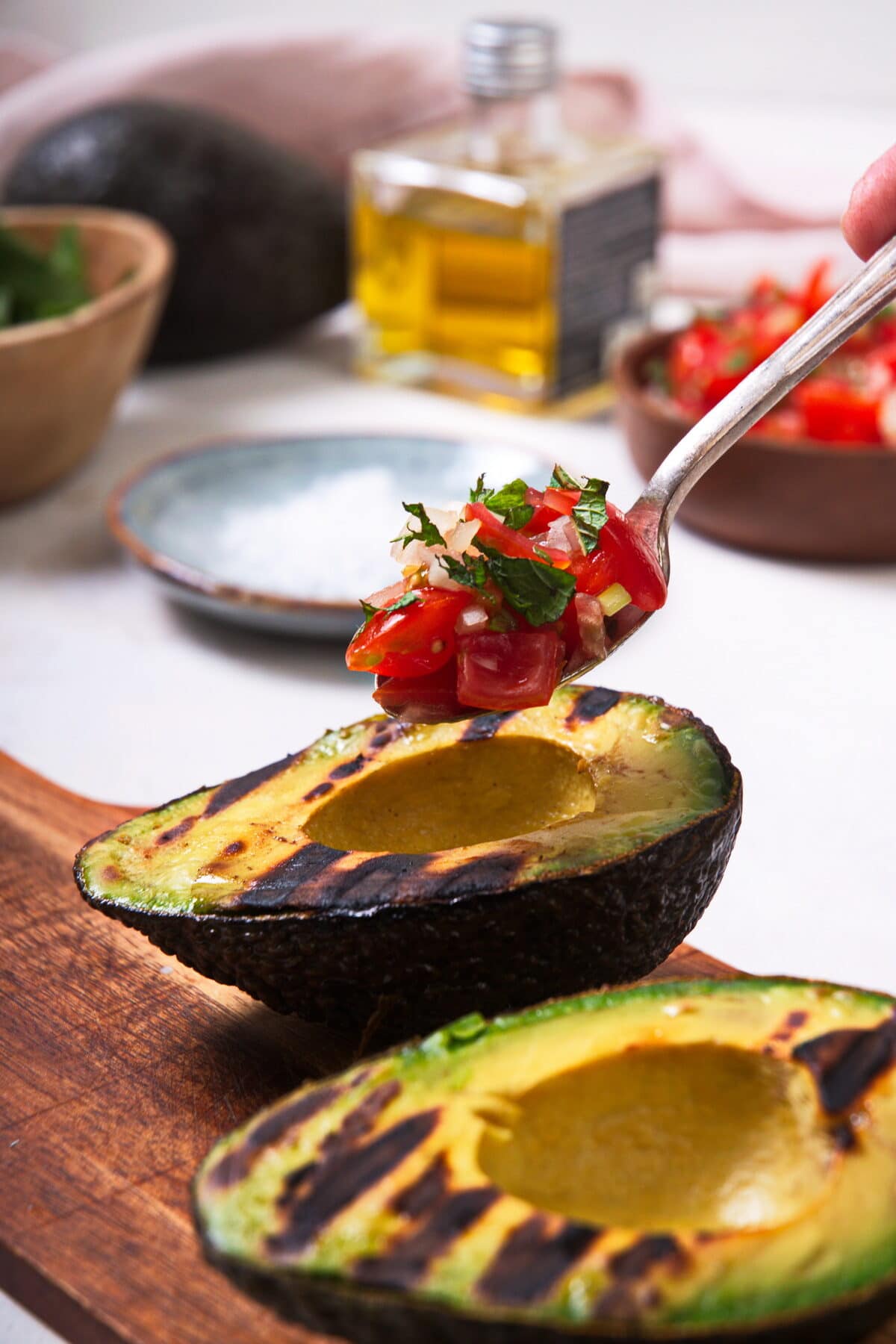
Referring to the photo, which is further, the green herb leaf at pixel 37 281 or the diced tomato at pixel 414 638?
the green herb leaf at pixel 37 281

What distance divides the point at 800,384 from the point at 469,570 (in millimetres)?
640

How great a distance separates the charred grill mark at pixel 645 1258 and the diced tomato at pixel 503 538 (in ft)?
1.18

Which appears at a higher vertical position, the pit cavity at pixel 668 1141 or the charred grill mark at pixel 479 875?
the charred grill mark at pixel 479 875

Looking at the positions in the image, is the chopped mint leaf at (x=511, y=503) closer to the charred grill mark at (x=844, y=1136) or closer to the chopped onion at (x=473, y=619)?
the chopped onion at (x=473, y=619)

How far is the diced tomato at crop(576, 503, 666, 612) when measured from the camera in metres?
0.86

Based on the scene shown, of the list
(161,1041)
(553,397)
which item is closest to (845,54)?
(553,397)

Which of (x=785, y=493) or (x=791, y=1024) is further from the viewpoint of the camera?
(x=785, y=493)

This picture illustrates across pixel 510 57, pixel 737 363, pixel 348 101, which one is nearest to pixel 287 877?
pixel 737 363

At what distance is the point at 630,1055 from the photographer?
2.15 ft

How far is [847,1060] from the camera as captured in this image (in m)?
0.63

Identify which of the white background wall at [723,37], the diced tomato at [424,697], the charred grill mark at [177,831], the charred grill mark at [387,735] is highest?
the white background wall at [723,37]

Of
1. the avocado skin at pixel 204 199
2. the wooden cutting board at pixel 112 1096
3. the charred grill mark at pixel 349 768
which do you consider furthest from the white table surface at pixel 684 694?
the avocado skin at pixel 204 199

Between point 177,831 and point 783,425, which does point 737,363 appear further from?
point 177,831

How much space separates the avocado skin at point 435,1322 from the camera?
0.54 m
